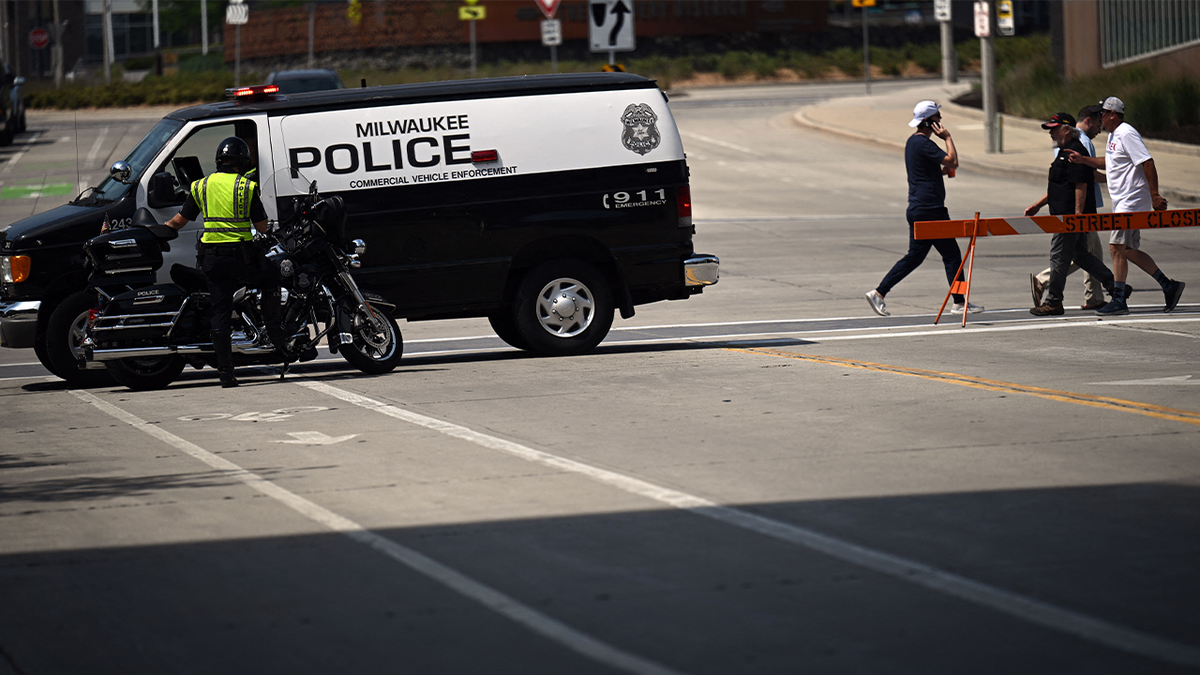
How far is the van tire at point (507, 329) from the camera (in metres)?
13.3

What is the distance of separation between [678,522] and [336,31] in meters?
64.1

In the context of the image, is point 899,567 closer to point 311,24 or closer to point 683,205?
point 683,205

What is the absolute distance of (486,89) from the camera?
12.8 meters

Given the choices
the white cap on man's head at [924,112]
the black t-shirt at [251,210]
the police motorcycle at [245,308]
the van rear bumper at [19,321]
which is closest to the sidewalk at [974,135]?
the white cap on man's head at [924,112]

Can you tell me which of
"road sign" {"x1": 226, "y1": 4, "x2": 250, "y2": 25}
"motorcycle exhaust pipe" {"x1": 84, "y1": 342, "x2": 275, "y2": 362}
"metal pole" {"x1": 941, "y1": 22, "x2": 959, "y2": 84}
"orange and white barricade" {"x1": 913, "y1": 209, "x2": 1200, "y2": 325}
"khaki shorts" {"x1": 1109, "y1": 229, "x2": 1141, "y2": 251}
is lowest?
"motorcycle exhaust pipe" {"x1": 84, "y1": 342, "x2": 275, "y2": 362}

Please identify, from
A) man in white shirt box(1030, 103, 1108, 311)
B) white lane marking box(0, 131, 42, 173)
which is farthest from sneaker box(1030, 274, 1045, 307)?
white lane marking box(0, 131, 42, 173)

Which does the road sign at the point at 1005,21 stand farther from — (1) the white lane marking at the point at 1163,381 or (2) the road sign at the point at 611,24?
(1) the white lane marking at the point at 1163,381

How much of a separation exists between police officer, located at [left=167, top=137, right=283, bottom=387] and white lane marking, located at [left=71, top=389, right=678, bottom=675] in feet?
8.67

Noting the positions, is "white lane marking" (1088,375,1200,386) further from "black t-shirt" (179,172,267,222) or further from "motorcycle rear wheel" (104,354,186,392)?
"motorcycle rear wheel" (104,354,186,392)

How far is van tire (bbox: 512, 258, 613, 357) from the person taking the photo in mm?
Result: 12984

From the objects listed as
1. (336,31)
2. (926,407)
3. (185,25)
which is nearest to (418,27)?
(336,31)

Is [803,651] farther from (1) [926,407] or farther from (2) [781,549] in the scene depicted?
(1) [926,407]

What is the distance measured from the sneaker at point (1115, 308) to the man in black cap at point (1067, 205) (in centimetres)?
13

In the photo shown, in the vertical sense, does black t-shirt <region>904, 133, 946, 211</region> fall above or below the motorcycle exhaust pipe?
above
